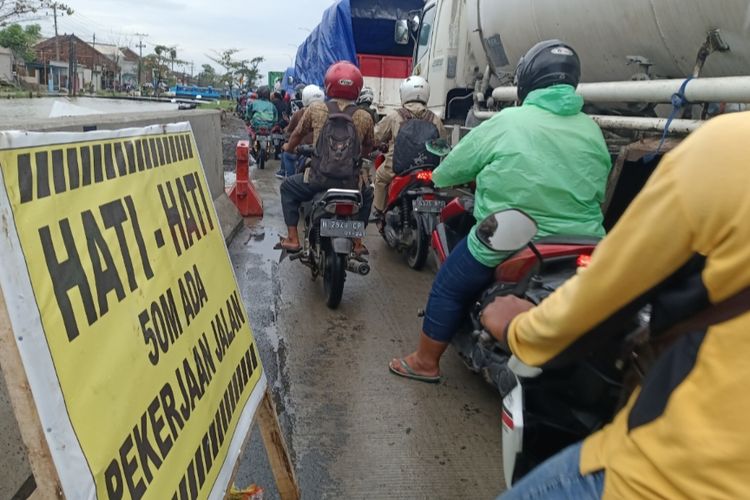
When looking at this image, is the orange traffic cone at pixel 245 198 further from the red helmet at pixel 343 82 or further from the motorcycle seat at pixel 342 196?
the motorcycle seat at pixel 342 196

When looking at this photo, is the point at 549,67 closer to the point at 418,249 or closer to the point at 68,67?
the point at 418,249

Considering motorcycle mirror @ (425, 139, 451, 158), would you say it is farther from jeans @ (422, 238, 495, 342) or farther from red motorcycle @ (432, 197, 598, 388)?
jeans @ (422, 238, 495, 342)

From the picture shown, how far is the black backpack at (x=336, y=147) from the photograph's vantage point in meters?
5.01

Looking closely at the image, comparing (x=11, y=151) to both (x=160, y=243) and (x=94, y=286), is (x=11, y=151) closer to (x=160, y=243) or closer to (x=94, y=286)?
(x=94, y=286)

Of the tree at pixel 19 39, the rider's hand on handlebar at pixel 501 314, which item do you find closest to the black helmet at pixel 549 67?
the rider's hand on handlebar at pixel 501 314

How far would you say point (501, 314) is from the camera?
1601mm

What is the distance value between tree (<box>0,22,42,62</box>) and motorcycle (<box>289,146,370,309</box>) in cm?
3793

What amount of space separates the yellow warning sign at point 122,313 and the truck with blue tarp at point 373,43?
12202 mm

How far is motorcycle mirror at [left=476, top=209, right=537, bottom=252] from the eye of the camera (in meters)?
2.23

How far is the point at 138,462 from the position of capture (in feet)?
4.79

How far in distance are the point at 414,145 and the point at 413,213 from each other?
2.18 ft

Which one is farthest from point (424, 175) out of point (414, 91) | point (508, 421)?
point (508, 421)

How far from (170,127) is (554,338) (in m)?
1.51

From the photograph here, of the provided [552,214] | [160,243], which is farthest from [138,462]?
[552,214]
